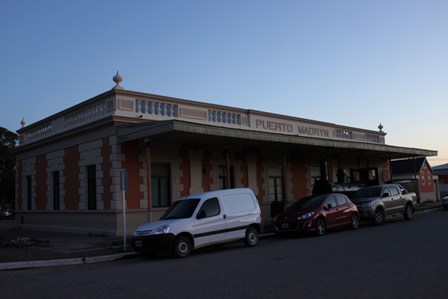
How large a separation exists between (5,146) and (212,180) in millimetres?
40314

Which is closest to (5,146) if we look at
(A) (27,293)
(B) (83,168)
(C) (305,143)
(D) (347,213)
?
(B) (83,168)

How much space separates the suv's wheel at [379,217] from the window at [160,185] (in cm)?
890

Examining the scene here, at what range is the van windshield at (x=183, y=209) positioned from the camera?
13495 millimetres

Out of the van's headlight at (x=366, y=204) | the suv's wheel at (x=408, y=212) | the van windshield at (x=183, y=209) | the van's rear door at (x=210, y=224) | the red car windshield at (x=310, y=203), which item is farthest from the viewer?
the suv's wheel at (x=408, y=212)

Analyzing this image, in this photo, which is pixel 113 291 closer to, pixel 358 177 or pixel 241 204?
pixel 241 204

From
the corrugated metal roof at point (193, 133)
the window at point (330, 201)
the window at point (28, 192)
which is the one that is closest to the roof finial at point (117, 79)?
the corrugated metal roof at point (193, 133)

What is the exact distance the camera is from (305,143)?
2205 cm

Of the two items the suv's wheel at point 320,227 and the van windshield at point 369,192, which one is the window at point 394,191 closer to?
the van windshield at point 369,192

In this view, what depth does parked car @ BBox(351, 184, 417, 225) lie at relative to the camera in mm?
20125

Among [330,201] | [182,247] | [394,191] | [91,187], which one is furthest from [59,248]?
[394,191]

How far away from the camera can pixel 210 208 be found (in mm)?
13766

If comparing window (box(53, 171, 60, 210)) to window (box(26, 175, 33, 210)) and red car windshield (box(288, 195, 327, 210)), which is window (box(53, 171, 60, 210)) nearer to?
window (box(26, 175, 33, 210))

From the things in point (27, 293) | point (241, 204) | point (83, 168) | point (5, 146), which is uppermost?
point (5, 146)

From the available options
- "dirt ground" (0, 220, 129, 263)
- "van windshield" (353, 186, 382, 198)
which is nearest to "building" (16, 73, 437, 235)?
"dirt ground" (0, 220, 129, 263)
